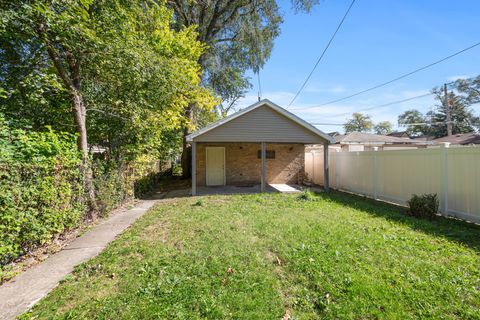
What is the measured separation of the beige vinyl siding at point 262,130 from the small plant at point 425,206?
5.44 metres

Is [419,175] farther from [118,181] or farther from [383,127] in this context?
[383,127]

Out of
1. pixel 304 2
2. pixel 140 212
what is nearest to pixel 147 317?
pixel 140 212

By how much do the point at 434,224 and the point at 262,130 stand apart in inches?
Answer: 281

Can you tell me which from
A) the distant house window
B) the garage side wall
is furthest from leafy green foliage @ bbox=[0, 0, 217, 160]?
the distant house window

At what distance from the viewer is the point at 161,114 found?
10227 mm

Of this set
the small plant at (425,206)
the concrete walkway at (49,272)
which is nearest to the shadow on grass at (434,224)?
the small plant at (425,206)

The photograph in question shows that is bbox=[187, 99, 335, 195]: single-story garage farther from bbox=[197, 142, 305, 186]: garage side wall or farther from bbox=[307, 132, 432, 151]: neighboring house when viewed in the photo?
bbox=[307, 132, 432, 151]: neighboring house

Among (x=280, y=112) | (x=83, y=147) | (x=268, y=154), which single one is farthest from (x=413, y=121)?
(x=83, y=147)

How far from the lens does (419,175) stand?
7.21 meters

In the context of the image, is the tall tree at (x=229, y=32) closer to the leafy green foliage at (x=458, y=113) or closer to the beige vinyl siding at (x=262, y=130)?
the beige vinyl siding at (x=262, y=130)

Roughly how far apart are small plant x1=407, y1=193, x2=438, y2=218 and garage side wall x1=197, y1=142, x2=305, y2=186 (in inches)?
316

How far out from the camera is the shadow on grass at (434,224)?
4.87 metres

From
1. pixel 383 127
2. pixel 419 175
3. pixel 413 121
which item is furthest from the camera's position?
pixel 383 127

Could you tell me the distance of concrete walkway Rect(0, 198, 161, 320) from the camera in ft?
9.50
